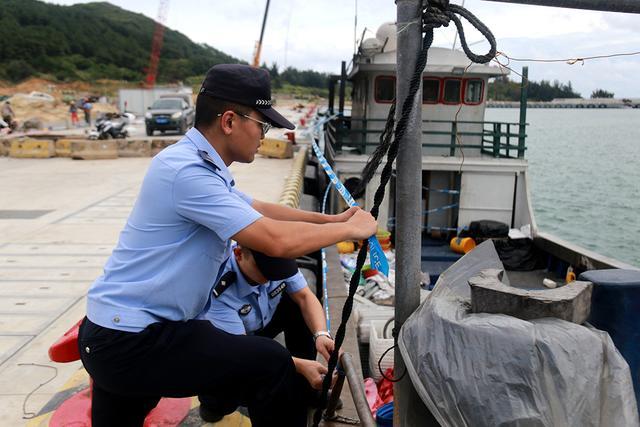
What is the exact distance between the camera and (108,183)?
496 inches

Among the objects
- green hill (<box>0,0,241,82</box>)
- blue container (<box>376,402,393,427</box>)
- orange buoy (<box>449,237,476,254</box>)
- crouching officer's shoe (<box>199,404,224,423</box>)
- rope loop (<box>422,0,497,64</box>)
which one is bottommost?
orange buoy (<box>449,237,476,254</box>)

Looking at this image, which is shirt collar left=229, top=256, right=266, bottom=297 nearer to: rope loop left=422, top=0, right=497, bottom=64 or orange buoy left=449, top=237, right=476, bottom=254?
rope loop left=422, top=0, right=497, bottom=64

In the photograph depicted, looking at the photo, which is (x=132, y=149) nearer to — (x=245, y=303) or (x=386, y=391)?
→ (x=386, y=391)

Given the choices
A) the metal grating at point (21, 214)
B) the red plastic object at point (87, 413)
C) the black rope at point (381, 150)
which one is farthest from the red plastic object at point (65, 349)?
the metal grating at point (21, 214)

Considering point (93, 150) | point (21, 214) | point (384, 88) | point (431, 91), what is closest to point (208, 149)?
point (21, 214)

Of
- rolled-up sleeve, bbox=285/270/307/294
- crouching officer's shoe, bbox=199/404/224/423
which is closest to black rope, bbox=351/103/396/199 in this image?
rolled-up sleeve, bbox=285/270/307/294

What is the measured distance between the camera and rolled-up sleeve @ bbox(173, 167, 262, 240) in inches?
75.6

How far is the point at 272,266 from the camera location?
2602 mm

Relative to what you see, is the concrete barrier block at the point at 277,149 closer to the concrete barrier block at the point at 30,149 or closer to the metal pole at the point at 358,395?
the concrete barrier block at the point at 30,149

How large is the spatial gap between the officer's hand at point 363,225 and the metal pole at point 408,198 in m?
0.10

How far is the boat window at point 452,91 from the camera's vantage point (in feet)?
43.5

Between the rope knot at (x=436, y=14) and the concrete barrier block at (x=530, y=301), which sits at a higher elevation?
the rope knot at (x=436, y=14)

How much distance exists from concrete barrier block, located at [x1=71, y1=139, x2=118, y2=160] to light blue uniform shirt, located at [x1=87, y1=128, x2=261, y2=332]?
16.2m

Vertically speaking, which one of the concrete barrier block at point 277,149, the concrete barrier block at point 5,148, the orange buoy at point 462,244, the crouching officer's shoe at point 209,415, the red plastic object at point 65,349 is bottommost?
the orange buoy at point 462,244
